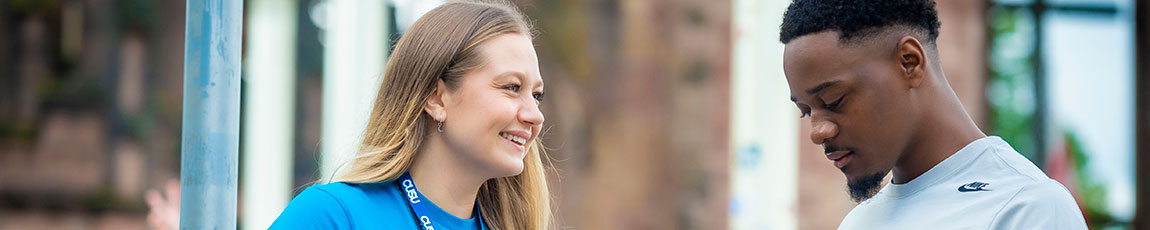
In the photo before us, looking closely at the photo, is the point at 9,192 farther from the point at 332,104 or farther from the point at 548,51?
the point at 548,51

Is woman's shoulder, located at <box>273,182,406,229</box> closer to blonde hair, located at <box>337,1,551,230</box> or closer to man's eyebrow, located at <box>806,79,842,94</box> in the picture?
blonde hair, located at <box>337,1,551,230</box>

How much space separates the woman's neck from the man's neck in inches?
33.9

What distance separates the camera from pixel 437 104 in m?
2.27

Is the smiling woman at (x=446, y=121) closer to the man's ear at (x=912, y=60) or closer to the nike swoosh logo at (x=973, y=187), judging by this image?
the man's ear at (x=912, y=60)

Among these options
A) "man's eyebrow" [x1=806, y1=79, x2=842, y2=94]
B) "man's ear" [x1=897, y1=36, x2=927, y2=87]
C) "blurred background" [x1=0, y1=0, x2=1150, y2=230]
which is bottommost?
"blurred background" [x1=0, y1=0, x2=1150, y2=230]

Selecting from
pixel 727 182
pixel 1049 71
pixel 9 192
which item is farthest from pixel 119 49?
pixel 1049 71

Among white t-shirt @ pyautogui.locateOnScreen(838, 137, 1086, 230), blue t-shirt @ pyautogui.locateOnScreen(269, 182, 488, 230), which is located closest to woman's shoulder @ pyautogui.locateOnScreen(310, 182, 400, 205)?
blue t-shirt @ pyautogui.locateOnScreen(269, 182, 488, 230)

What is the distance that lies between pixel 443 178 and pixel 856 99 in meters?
0.83

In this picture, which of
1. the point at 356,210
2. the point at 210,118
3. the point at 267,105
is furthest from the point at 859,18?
the point at 267,105

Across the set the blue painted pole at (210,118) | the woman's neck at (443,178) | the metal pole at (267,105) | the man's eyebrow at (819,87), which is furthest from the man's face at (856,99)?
the metal pole at (267,105)

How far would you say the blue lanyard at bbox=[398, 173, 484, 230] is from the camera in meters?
2.19

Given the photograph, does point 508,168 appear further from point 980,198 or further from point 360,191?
point 980,198

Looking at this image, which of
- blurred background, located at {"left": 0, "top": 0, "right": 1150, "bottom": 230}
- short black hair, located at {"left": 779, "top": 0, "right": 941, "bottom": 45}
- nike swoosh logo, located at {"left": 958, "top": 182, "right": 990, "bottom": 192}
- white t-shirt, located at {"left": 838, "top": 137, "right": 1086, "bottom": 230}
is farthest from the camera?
blurred background, located at {"left": 0, "top": 0, "right": 1150, "bottom": 230}

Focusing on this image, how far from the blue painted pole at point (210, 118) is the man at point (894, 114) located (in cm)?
103
